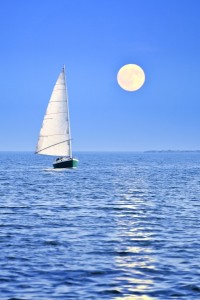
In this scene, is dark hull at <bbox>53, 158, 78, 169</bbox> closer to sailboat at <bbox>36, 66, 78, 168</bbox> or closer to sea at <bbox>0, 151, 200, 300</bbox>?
sailboat at <bbox>36, 66, 78, 168</bbox>

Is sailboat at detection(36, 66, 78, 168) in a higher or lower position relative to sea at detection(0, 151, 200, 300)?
higher

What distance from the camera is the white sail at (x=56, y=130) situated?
111312 millimetres

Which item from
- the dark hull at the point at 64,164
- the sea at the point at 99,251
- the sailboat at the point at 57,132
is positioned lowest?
the sea at the point at 99,251

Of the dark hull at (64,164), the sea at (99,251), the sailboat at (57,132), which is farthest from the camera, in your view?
the sailboat at (57,132)

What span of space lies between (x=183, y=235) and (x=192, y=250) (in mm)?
4662

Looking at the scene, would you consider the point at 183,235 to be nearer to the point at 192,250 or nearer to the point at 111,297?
the point at 192,250


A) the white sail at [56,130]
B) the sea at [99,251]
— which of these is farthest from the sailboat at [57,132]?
the sea at [99,251]

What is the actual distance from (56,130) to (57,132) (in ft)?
1.43

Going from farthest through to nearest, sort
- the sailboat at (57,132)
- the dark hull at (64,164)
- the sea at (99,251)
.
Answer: the sailboat at (57,132)
the dark hull at (64,164)
the sea at (99,251)

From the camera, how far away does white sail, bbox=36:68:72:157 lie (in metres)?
111

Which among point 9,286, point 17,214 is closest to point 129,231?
point 17,214

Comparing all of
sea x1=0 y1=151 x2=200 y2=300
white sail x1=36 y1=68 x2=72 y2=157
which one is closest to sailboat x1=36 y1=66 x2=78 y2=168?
white sail x1=36 y1=68 x2=72 y2=157

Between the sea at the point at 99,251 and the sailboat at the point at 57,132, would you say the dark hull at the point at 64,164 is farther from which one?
the sea at the point at 99,251

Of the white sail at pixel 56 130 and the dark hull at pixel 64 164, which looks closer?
the dark hull at pixel 64 164
